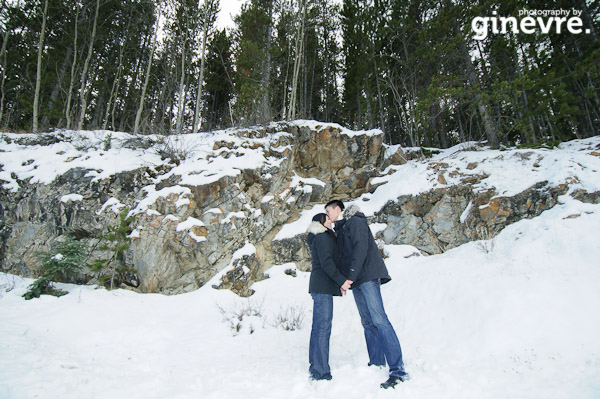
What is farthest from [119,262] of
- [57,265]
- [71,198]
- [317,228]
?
[317,228]

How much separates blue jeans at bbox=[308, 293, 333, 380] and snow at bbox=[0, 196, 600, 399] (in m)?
0.14

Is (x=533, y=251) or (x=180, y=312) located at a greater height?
(x=533, y=251)

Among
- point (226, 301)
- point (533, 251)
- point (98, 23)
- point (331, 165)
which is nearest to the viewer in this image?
point (533, 251)

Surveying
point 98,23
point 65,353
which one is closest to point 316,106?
point 98,23

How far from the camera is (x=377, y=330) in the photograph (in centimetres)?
313

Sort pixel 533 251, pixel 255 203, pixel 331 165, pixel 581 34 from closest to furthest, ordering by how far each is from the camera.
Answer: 1. pixel 533 251
2. pixel 255 203
3. pixel 331 165
4. pixel 581 34

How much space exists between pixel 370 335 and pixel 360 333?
1339 millimetres

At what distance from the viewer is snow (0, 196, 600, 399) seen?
2727mm

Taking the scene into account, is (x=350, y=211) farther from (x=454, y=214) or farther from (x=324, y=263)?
(x=454, y=214)

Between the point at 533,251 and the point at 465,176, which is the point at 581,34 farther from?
the point at 533,251

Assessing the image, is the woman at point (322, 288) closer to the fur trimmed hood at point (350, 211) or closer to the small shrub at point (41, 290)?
the fur trimmed hood at point (350, 211)

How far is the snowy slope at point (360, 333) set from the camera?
8.95 ft

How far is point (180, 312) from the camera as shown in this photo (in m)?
5.67

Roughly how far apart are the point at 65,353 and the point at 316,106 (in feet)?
68.5
